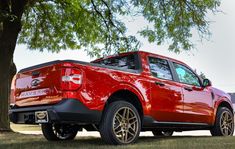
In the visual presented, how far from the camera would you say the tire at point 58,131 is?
9047 millimetres

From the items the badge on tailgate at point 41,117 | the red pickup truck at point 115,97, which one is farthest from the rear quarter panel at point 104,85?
the badge on tailgate at point 41,117

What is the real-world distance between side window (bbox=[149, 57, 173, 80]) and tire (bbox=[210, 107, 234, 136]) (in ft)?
6.16

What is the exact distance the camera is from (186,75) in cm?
960

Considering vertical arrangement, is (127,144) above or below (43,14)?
below

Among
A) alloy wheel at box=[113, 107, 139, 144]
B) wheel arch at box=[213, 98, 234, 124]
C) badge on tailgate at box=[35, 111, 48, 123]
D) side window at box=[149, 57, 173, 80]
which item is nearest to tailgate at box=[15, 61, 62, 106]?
badge on tailgate at box=[35, 111, 48, 123]

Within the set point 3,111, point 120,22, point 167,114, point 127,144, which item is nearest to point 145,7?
point 120,22

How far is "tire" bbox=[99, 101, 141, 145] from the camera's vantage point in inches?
287

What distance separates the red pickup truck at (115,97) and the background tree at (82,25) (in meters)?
4.92

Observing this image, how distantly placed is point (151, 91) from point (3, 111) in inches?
235

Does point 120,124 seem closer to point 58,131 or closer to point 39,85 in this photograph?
point 39,85

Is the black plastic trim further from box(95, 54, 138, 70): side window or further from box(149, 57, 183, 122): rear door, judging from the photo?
box(95, 54, 138, 70): side window

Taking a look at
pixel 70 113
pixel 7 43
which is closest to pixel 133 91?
pixel 70 113

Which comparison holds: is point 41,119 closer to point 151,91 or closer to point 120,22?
point 151,91

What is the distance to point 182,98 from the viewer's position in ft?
29.5
